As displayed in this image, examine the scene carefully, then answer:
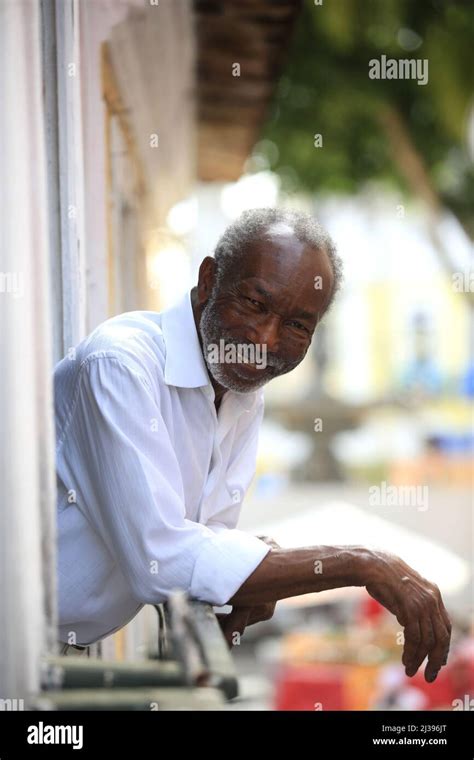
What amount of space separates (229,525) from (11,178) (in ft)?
3.10

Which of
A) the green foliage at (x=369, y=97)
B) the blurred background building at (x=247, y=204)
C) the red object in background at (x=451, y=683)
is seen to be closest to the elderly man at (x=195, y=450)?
the blurred background building at (x=247, y=204)

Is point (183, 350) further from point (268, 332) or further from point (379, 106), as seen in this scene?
point (379, 106)

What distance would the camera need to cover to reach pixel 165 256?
23.2 feet

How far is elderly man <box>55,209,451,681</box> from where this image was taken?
1.64 metres

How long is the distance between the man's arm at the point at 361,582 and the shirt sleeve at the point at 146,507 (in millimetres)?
36

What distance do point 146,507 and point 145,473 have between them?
0.15 feet

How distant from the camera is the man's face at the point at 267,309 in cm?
175

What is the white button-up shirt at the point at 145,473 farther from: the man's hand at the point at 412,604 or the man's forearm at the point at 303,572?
the man's hand at the point at 412,604

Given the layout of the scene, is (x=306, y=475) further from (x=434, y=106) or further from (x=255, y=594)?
(x=255, y=594)

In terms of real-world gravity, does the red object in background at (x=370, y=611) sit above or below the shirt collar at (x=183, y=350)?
below

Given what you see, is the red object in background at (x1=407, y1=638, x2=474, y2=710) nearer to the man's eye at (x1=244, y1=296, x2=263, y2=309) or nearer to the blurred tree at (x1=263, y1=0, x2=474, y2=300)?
the blurred tree at (x1=263, y1=0, x2=474, y2=300)

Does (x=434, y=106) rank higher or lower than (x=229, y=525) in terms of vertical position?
higher

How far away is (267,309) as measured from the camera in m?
1.75

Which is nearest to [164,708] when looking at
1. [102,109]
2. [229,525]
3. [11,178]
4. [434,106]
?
[11,178]
